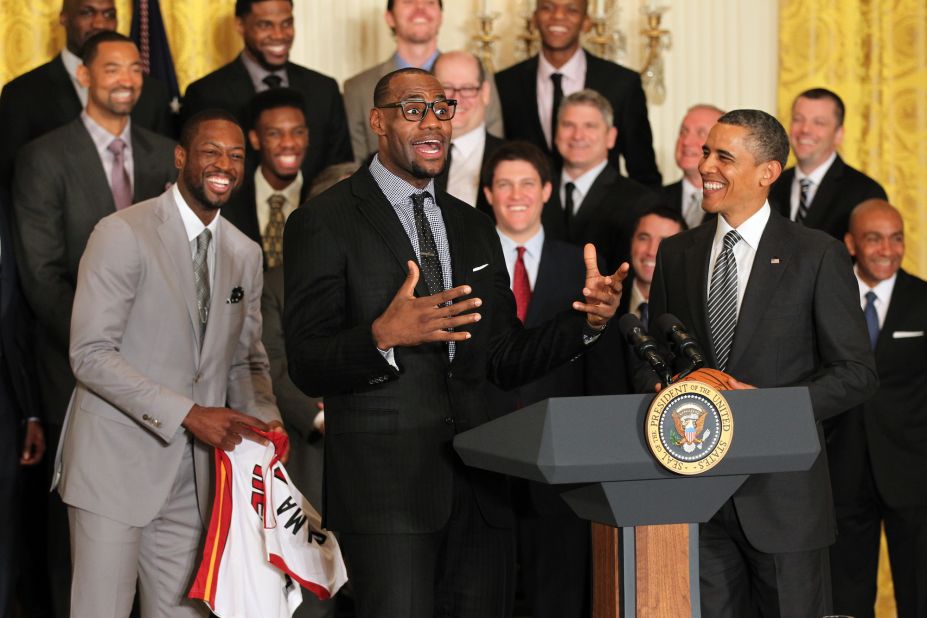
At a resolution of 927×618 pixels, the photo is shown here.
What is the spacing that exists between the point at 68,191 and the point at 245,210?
776mm

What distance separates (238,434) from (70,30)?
2701 millimetres

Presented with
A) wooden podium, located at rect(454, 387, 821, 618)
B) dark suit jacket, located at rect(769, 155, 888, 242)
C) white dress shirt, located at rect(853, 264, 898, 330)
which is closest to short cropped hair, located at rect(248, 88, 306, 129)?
dark suit jacket, located at rect(769, 155, 888, 242)

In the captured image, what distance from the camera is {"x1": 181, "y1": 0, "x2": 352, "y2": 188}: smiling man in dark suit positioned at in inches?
236

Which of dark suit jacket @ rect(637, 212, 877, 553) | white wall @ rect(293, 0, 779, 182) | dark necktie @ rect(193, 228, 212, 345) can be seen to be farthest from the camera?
white wall @ rect(293, 0, 779, 182)

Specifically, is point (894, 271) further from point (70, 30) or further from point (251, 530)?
point (70, 30)

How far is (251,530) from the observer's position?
157 inches

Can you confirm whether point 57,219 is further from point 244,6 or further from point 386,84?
point 386,84

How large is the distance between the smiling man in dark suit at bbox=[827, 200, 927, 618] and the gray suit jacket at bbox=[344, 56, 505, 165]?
5.79 ft

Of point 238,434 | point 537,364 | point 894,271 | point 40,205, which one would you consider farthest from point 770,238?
point 40,205

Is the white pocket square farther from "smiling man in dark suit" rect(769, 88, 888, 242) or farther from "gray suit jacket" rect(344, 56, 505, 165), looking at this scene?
"gray suit jacket" rect(344, 56, 505, 165)

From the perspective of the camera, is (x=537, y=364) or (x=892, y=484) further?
(x=892, y=484)

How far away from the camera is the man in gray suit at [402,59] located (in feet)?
20.1

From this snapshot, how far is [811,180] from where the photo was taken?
6.07 metres

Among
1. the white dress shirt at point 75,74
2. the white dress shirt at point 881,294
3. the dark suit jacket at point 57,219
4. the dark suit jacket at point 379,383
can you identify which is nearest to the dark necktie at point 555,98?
the white dress shirt at point 881,294
